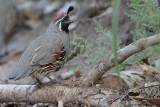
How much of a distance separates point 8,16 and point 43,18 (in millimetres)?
1317

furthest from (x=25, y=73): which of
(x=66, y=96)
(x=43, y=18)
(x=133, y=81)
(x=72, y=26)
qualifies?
(x=43, y=18)

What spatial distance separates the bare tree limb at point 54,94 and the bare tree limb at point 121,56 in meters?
0.20

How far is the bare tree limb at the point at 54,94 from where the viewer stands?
3432 millimetres

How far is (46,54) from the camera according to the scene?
166 inches

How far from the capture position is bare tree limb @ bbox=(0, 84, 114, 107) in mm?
3432

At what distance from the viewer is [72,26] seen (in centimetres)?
756

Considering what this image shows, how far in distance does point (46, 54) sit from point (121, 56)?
1.36 meters

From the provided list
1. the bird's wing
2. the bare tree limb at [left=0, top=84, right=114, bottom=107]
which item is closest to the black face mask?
the bird's wing

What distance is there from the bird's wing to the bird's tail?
0.14 m

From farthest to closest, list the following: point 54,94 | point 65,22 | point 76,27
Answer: point 76,27, point 65,22, point 54,94

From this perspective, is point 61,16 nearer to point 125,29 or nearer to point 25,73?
point 25,73

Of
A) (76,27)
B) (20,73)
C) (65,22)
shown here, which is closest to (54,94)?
(20,73)

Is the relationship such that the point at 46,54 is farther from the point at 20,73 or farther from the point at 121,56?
the point at 121,56

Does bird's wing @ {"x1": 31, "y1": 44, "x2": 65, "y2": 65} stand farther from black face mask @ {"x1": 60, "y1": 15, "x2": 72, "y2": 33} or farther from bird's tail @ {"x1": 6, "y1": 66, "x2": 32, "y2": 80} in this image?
black face mask @ {"x1": 60, "y1": 15, "x2": 72, "y2": 33}
